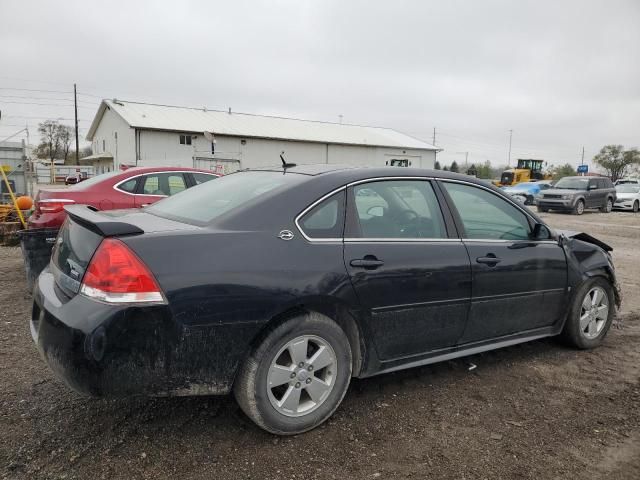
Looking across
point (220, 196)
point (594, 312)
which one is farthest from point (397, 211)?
point (594, 312)

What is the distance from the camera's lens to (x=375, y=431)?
2.90m

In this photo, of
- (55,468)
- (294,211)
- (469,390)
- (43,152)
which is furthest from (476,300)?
(43,152)

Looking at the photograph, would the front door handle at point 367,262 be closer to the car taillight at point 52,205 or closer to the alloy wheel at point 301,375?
the alloy wheel at point 301,375

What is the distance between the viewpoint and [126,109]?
38531mm

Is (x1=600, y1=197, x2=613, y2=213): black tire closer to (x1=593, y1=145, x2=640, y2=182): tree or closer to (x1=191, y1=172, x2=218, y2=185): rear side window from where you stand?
(x1=191, y1=172, x2=218, y2=185): rear side window

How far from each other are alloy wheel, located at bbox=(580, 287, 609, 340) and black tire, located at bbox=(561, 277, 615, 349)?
23 mm

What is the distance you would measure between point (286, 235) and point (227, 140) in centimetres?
3782

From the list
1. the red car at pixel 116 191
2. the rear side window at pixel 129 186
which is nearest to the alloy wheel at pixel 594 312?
the red car at pixel 116 191

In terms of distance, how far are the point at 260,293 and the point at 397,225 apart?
1.10m

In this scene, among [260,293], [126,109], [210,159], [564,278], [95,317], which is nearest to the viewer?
[95,317]

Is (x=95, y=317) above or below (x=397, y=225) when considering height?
below

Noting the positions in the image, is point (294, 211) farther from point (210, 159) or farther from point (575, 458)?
point (210, 159)

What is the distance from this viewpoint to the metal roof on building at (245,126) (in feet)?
123

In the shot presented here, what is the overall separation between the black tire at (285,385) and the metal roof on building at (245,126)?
3535 cm
